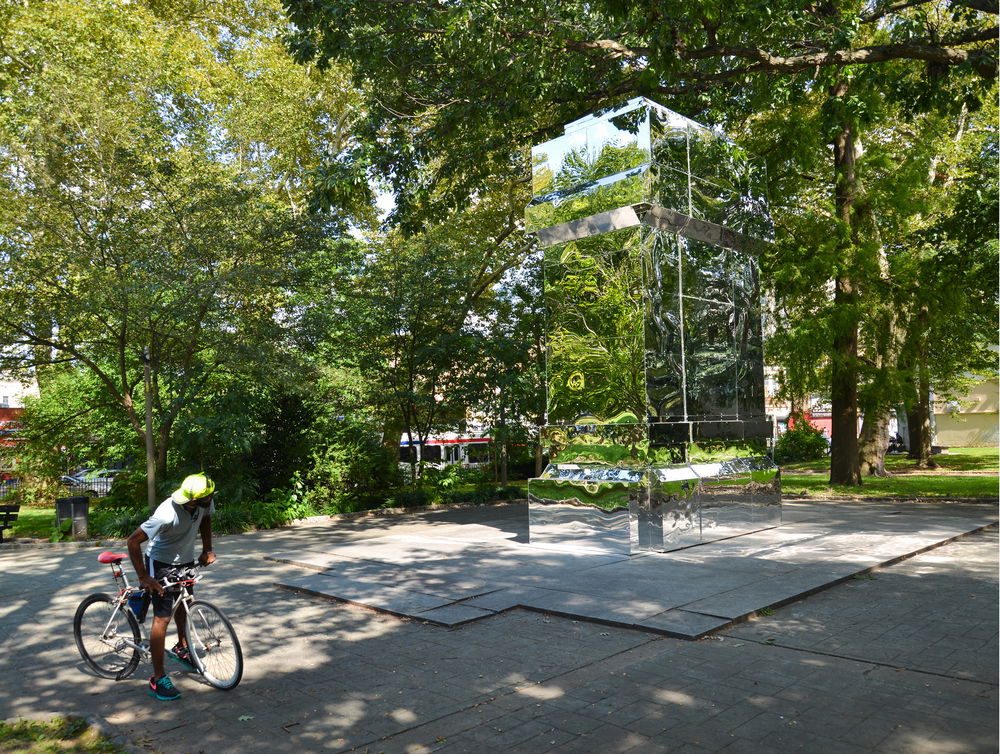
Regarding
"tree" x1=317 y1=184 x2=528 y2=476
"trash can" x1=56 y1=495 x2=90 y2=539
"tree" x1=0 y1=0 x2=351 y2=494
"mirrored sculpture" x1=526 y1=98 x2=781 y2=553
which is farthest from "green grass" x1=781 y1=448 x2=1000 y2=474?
"trash can" x1=56 y1=495 x2=90 y2=539

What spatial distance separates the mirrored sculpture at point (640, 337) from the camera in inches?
445

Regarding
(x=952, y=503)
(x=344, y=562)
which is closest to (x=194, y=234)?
(x=344, y=562)

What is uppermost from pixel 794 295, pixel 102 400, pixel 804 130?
pixel 804 130

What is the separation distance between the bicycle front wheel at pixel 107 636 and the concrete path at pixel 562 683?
0.13 metres

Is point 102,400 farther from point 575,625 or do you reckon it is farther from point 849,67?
point 849,67

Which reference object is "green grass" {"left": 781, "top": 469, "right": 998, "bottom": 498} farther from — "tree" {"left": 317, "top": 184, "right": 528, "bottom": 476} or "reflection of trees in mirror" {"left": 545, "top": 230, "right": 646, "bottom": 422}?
"reflection of trees in mirror" {"left": 545, "top": 230, "right": 646, "bottom": 422}

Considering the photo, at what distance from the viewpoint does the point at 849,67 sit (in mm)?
11688

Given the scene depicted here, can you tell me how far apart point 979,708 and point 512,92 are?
33.5 feet

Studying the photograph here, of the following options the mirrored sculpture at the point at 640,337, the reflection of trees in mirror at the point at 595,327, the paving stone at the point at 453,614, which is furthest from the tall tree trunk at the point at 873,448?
the paving stone at the point at 453,614

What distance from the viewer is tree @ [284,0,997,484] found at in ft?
32.8

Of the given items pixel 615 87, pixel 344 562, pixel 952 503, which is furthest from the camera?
pixel 952 503

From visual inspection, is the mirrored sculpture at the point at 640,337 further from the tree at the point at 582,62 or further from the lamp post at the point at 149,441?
the lamp post at the point at 149,441

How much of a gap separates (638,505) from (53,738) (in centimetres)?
785

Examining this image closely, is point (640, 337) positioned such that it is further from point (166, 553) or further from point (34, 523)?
point (34, 523)
